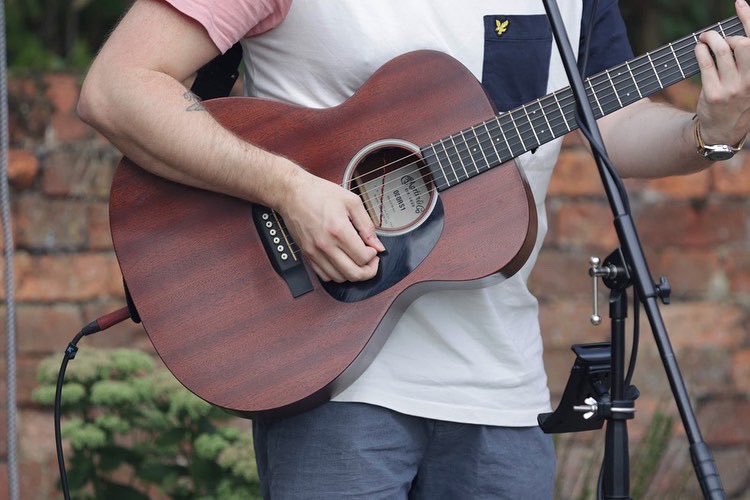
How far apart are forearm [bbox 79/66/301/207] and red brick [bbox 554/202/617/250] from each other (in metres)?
1.66

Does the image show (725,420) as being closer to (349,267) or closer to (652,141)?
(652,141)

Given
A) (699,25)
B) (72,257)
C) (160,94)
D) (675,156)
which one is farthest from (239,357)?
(699,25)

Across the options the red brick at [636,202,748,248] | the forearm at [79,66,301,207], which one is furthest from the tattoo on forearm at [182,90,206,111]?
the red brick at [636,202,748,248]

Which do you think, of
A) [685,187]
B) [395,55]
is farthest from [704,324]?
[395,55]

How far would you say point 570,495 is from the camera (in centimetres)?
301

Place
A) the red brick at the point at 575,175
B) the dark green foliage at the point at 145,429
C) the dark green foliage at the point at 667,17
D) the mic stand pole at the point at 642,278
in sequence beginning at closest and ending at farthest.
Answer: the mic stand pole at the point at 642,278
the dark green foliage at the point at 145,429
the red brick at the point at 575,175
the dark green foliage at the point at 667,17

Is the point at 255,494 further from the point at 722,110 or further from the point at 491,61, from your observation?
the point at 722,110

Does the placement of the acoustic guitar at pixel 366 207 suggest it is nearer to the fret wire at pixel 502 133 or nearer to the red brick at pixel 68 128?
the fret wire at pixel 502 133

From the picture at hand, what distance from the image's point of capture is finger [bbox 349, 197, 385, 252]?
69.1 inches

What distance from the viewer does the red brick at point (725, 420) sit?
338 cm

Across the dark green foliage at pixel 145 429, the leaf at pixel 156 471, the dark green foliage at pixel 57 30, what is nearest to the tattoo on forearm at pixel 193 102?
the dark green foliage at pixel 145 429

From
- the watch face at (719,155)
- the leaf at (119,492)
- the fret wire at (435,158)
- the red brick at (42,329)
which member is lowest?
the red brick at (42,329)

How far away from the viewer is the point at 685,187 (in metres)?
3.34

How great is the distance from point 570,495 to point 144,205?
5.45ft
